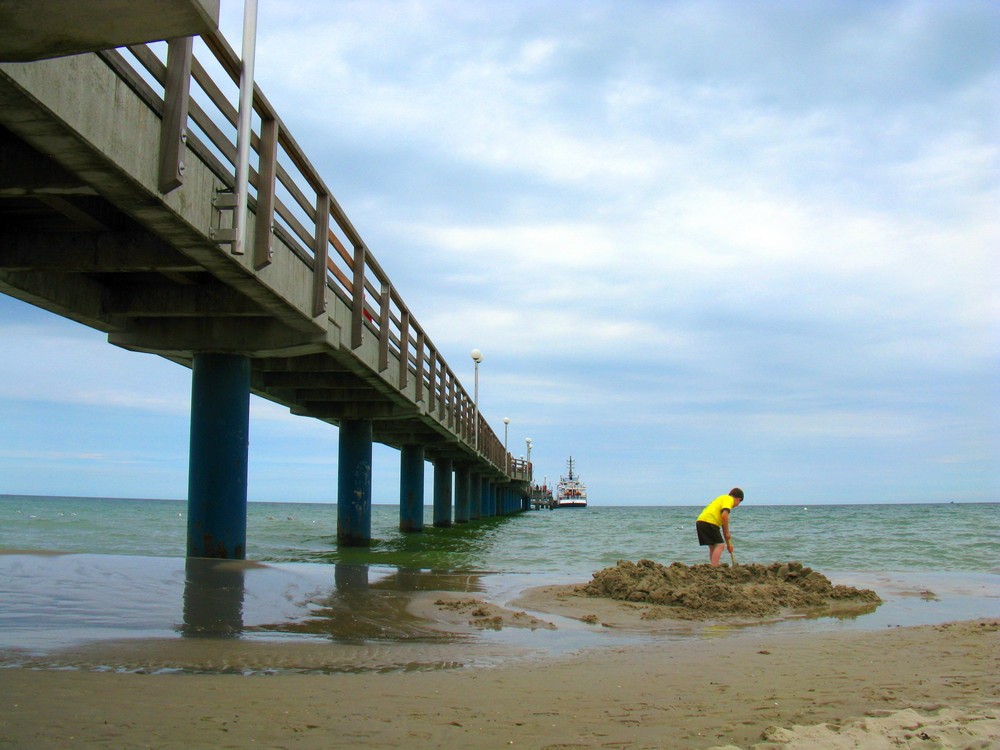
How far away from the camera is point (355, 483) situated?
70.7ft

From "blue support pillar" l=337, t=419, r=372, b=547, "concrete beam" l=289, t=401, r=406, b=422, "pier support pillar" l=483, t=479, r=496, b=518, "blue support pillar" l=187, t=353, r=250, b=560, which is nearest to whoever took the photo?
"blue support pillar" l=187, t=353, r=250, b=560

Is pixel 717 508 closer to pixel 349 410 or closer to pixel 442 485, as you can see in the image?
pixel 349 410

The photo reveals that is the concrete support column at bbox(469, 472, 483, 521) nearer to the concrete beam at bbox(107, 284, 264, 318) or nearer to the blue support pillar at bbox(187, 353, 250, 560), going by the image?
the blue support pillar at bbox(187, 353, 250, 560)

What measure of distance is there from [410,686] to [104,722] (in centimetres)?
160

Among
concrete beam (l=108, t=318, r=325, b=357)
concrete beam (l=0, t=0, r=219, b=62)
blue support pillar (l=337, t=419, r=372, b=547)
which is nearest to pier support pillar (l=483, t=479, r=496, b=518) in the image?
blue support pillar (l=337, t=419, r=372, b=547)

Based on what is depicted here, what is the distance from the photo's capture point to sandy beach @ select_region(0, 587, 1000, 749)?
364cm

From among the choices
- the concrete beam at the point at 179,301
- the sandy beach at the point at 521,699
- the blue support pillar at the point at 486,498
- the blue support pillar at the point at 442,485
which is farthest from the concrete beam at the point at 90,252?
the blue support pillar at the point at 486,498

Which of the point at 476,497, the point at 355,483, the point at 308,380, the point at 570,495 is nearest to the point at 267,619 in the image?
the point at 308,380

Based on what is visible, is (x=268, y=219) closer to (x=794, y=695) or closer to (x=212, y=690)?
(x=212, y=690)

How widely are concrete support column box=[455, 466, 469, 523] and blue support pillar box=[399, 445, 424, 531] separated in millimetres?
11264

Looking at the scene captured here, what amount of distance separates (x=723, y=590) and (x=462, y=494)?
109 feet

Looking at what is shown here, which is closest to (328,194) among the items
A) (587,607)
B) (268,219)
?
(268,219)

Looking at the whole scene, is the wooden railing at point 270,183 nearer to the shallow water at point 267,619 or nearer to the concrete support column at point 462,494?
the shallow water at point 267,619

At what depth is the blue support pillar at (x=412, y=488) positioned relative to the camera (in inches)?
1162
